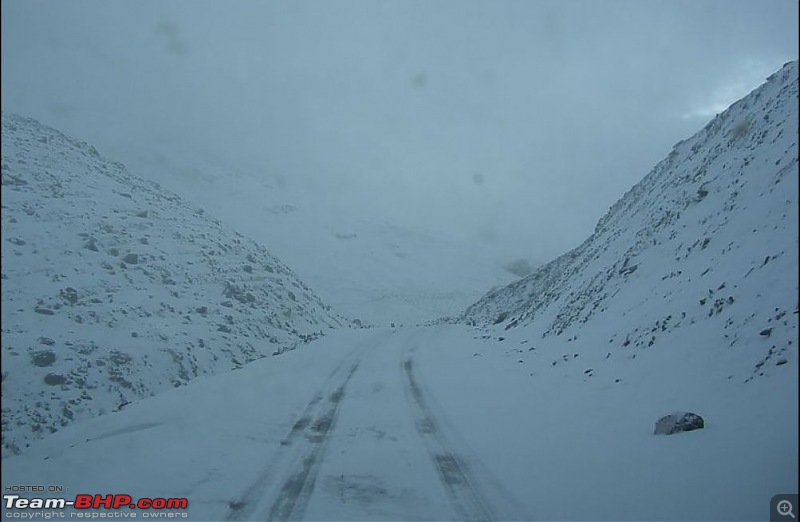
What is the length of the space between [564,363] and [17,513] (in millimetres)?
13436

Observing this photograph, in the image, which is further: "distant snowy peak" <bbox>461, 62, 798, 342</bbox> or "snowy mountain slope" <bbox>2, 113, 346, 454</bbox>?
"snowy mountain slope" <bbox>2, 113, 346, 454</bbox>

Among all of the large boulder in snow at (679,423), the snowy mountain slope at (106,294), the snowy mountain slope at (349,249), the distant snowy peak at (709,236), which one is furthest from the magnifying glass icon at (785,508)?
the snowy mountain slope at (349,249)

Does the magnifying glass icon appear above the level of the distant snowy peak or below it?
below

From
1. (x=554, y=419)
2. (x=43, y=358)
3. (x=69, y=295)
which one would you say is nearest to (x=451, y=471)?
(x=554, y=419)

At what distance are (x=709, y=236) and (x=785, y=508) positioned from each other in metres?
12.1

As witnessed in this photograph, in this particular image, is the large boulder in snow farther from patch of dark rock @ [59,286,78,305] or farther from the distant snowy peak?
patch of dark rock @ [59,286,78,305]

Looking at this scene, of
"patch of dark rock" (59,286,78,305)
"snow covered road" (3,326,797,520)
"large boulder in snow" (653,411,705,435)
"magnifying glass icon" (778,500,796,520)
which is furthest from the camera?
"patch of dark rock" (59,286,78,305)

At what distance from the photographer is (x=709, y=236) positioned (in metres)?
14.9

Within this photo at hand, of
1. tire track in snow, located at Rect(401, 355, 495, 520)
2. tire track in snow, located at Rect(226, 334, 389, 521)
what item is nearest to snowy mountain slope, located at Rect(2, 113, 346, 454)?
tire track in snow, located at Rect(226, 334, 389, 521)

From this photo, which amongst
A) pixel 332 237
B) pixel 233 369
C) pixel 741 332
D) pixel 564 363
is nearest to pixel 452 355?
pixel 564 363

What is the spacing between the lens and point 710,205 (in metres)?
16.8

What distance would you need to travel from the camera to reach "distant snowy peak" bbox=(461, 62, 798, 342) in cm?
1100

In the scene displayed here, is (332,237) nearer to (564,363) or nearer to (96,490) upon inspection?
(564,363)

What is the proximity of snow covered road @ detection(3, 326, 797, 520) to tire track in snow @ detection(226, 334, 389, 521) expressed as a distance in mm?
28
